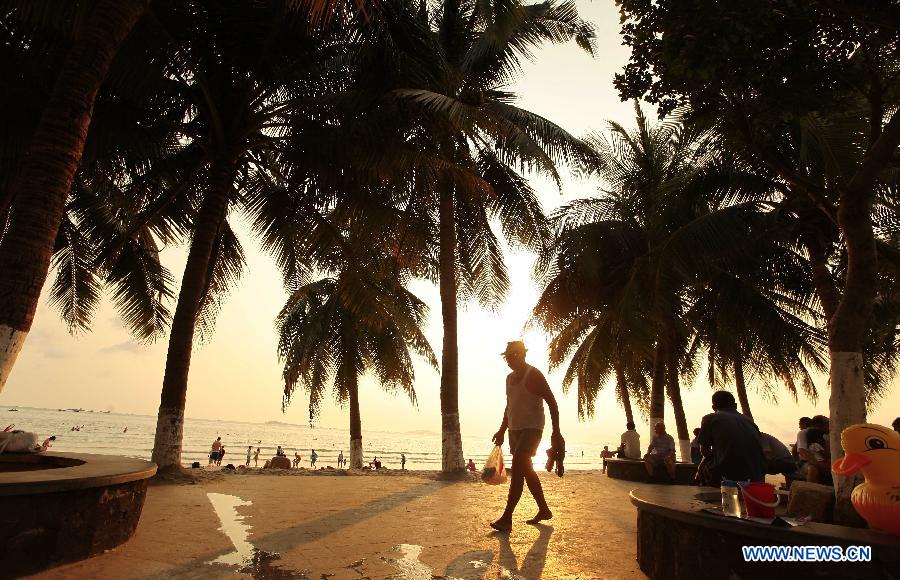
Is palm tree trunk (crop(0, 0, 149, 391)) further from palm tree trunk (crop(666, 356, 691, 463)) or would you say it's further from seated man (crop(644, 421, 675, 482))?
palm tree trunk (crop(666, 356, 691, 463))

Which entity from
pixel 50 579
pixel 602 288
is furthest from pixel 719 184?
pixel 50 579

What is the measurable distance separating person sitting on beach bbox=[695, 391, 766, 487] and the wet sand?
1.09 metres

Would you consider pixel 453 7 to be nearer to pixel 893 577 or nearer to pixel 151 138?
pixel 151 138

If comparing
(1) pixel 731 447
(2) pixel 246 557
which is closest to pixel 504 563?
(2) pixel 246 557

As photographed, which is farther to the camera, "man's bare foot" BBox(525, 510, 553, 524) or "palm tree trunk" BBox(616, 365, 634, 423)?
"palm tree trunk" BBox(616, 365, 634, 423)

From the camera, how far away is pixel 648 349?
12.0 meters

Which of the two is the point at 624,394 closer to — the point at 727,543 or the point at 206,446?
the point at 727,543

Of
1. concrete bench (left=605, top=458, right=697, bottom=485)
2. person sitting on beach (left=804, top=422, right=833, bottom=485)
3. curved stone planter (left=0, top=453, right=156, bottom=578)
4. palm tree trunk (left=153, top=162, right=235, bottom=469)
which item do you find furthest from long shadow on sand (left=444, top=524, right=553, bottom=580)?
concrete bench (left=605, top=458, right=697, bottom=485)

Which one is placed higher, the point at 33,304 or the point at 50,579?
the point at 33,304

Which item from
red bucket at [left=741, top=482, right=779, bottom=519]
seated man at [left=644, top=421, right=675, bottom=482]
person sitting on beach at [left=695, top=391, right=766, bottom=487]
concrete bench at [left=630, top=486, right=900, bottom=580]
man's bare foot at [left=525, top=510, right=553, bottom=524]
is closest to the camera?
concrete bench at [left=630, top=486, right=900, bottom=580]

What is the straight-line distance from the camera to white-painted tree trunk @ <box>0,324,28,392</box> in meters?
4.30

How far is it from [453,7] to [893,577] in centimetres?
1487

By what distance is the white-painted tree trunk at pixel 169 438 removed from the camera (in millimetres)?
8859

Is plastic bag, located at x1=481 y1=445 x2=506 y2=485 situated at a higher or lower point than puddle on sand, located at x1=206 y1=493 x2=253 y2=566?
higher
